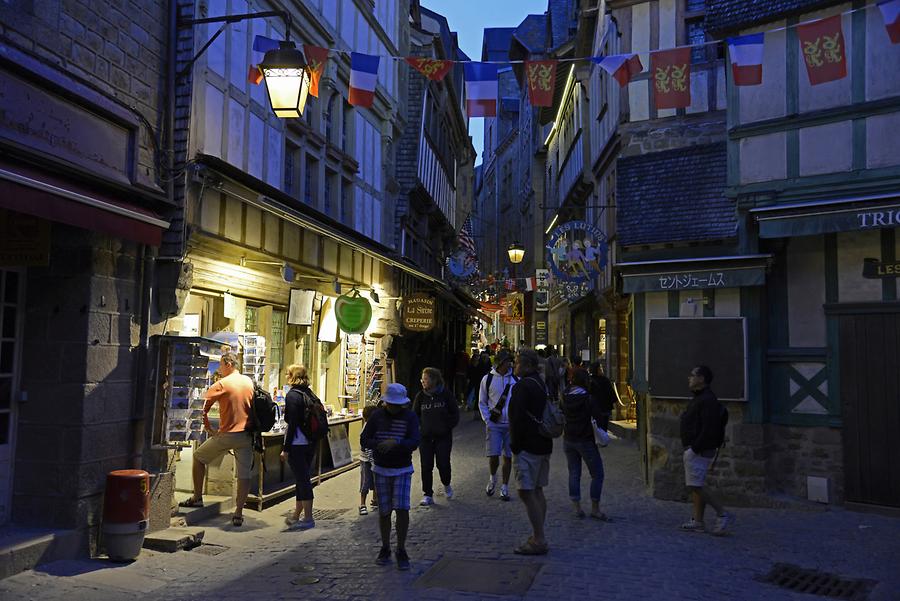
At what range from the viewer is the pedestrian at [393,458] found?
20.6 ft

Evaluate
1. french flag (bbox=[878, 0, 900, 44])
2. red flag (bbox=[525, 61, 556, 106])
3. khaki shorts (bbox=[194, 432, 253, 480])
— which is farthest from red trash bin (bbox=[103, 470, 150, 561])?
french flag (bbox=[878, 0, 900, 44])

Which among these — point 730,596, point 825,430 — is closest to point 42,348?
point 730,596

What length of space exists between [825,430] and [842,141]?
3.35m

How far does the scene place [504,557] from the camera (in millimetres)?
6492

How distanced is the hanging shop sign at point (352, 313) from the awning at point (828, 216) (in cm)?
571

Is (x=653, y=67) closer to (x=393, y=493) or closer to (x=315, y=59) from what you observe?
(x=315, y=59)

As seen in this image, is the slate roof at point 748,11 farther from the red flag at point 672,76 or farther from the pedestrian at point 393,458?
the pedestrian at point 393,458

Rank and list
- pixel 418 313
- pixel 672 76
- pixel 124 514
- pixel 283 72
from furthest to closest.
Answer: pixel 418 313 < pixel 672 76 < pixel 283 72 < pixel 124 514

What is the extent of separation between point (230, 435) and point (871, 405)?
23.2 ft

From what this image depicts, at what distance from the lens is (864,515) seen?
8.60 m

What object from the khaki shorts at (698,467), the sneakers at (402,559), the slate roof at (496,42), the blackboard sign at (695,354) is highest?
the slate roof at (496,42)

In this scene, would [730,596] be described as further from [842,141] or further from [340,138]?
[340,138]

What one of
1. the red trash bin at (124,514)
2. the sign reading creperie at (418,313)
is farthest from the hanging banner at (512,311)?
the red trash bin at (124,514)

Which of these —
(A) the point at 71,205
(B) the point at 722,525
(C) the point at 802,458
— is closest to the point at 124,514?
(A) the point at 71,205
